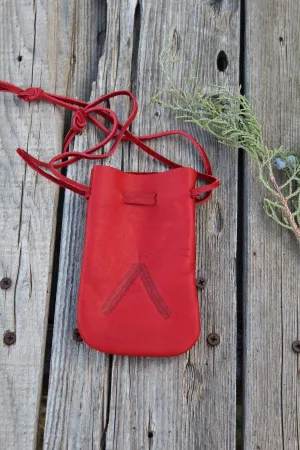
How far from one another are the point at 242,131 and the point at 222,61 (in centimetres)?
40

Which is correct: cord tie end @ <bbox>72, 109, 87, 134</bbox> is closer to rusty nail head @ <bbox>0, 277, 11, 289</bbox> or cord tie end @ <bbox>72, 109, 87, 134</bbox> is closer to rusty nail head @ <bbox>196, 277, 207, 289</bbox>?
rusty nail head @ <bbox>0, 277, 11, 289</bbox>

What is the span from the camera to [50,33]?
208cm

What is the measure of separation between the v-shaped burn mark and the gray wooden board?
168 millimetres

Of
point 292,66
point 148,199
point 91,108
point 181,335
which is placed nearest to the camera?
point 181,335

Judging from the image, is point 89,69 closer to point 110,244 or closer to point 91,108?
point 91,108

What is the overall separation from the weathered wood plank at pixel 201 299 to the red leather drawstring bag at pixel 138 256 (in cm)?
9

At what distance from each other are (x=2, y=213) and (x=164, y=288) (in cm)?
64

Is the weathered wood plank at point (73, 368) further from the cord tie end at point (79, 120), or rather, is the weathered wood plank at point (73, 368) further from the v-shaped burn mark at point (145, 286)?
the v-shaped burn mark at point (145, 286)

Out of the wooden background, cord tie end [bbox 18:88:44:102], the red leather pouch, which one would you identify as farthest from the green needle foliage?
cord tie end [bbox 18:88:44:102]

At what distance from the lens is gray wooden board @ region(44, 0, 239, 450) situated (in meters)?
1.72

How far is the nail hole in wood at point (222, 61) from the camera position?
6.80 feet

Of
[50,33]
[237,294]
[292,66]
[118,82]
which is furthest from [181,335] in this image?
[50,33]

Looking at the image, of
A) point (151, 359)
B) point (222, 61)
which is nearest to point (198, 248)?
point (151, 359)

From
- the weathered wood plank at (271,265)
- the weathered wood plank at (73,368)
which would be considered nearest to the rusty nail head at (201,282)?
the weathered wood plank at (271,265)
